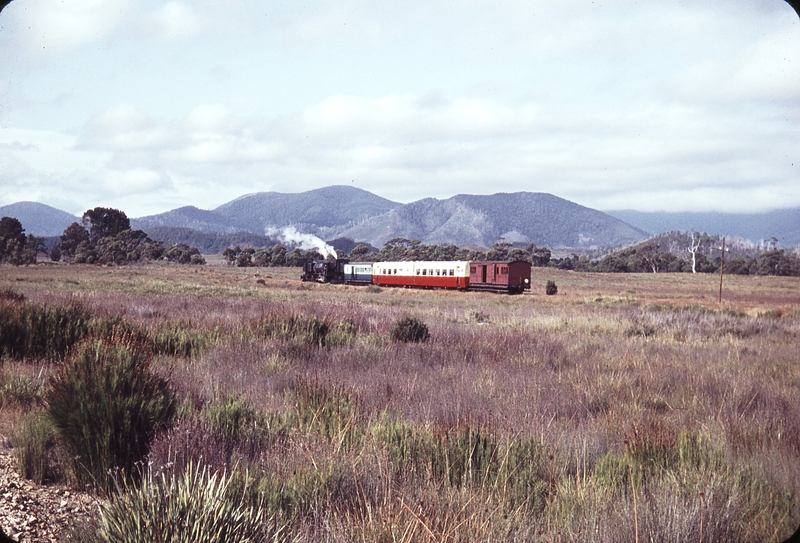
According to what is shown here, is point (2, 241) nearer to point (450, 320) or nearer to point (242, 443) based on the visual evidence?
point (450, 320)

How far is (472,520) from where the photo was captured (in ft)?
9.78

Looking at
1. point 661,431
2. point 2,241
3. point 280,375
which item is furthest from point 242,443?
point 2,241

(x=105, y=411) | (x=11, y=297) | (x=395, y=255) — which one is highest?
(x=395, y=255)

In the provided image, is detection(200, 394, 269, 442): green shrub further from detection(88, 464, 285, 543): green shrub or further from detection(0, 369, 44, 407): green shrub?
detection(0, 369, 44, 407): green shrub

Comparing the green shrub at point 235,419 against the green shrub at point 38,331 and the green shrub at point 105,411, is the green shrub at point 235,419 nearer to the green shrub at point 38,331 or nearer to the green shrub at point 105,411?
the green shrub at point 105,411

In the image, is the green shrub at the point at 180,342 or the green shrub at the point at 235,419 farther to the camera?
the green shrub at the point at 180,342

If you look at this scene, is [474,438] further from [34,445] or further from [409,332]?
[409,332]

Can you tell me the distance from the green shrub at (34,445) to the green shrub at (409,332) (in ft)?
26.3

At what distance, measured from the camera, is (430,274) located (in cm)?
4419

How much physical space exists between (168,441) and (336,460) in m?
1.28

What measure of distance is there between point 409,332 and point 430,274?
32.1 metres

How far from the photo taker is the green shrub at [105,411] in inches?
155

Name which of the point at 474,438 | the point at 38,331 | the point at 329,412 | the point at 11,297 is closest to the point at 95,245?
the point at 11,297

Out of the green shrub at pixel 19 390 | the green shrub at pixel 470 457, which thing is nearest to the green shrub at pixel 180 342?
the green shrub at pixel 19 390
